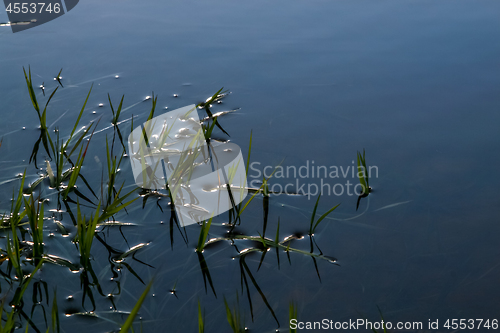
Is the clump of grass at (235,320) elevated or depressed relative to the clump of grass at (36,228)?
depressed

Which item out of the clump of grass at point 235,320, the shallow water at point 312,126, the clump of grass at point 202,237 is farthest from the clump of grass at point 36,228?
the clump of grass at point 235,320

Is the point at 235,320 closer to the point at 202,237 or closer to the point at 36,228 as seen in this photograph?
the point at 202,237

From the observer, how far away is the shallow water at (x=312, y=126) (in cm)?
140

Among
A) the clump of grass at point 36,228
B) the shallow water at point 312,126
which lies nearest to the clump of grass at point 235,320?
the shallow water at point 312,126

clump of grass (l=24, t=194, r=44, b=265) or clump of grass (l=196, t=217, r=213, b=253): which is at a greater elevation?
clump of grass (l=24, t=194, r=44, b=265)

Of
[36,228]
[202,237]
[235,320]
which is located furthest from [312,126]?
[36,228]

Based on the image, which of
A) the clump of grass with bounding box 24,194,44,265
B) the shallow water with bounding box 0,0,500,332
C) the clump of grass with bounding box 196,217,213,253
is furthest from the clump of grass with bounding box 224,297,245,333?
the clump of grass with bounding box 24,194,44,265

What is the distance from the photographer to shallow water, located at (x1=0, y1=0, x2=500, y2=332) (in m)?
1.40

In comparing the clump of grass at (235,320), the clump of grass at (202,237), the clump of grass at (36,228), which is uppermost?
the clump of grass at (36,228)

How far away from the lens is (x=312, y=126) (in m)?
2.16

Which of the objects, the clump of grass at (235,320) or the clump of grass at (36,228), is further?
the clump of grass at (36,228)

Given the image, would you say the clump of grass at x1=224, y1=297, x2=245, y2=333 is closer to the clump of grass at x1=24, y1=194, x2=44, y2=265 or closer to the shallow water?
the shallow water

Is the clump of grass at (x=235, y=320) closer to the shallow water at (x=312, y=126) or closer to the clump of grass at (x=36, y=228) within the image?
the shallow water at (x=312, y=126)

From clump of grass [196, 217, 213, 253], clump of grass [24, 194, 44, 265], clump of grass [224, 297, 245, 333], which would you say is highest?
clump of grass [24, 194, 44, 265]
